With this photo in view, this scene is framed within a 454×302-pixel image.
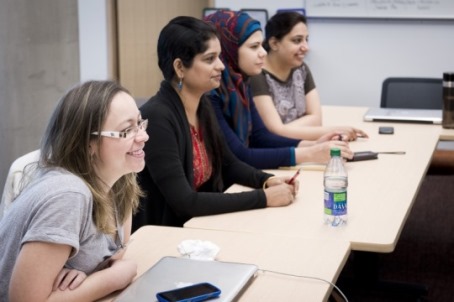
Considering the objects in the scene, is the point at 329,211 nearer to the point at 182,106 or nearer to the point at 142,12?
the point at 182,106

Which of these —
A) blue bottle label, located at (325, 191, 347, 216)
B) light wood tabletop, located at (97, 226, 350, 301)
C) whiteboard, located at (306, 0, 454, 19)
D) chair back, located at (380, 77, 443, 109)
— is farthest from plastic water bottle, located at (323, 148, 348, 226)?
whiteboard, located at (306, 0, 454, 19)

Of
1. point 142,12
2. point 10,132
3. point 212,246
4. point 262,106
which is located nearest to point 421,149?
point 262,106

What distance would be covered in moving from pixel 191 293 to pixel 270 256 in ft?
1.40

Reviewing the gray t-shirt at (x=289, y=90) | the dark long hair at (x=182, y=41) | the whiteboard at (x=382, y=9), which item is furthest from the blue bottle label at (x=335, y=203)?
the whiteboard at (x=382, y=9)

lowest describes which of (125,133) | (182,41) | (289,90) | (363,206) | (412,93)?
(363,206)

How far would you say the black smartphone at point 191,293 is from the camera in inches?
61.9

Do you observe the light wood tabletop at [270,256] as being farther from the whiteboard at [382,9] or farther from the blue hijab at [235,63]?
the whiteboard at [382,9]

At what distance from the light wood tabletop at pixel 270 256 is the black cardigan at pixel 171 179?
0.70 ft

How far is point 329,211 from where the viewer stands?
7.35 feet

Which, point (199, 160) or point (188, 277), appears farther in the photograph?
point (199, 160)

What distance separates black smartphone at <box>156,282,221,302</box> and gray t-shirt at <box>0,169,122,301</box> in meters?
0.21

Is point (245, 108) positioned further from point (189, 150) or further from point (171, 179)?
point (171, 179)

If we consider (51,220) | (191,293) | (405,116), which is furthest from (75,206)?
(405,116)

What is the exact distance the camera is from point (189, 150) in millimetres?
2586
